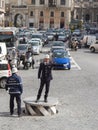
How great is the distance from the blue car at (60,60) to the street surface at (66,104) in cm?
275

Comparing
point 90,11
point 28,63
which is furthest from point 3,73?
point 90,11

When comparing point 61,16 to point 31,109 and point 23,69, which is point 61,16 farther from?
point 31,109

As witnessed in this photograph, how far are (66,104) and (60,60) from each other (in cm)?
1678

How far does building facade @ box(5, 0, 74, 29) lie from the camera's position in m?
134

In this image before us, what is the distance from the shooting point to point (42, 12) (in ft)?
447

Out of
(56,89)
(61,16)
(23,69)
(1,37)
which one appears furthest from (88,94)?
(61,16)

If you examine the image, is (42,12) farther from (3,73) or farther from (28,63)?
(3,73)

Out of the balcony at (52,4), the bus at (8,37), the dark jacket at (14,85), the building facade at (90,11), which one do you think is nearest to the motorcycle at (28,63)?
the bus at (8,37)

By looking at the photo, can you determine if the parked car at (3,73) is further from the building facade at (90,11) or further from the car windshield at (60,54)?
the building facade at (90,11)

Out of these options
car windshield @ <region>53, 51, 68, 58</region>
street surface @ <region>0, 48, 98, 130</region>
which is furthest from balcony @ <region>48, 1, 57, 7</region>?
street surface @ <region>0, 48, 98, 130</region>

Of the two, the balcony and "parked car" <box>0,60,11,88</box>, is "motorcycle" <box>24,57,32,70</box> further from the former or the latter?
the balcony

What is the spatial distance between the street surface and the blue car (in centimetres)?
275

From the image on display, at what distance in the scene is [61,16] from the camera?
135125 mm

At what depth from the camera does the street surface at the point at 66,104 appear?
16.3 metres
